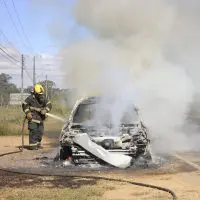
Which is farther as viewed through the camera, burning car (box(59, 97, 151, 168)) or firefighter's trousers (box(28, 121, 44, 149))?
firefighter's trousers (box(28, 121, 44, 149))

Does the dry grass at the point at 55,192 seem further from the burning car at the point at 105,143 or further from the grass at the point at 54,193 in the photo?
the burning car at the point at 105,143

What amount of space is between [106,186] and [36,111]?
645cm

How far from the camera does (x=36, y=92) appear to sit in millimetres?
14039

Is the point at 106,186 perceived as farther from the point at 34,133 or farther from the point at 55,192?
the point at 34,133

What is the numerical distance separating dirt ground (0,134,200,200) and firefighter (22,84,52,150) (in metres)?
4.28

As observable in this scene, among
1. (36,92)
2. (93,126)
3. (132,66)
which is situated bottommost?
(93,126)

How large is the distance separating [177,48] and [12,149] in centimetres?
617

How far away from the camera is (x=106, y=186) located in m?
8.04

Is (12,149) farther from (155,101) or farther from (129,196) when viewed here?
(129,196)

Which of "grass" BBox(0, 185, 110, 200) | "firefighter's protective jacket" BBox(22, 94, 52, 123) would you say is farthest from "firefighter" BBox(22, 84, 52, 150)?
"grass" BBox(0, 185, 110, 200)

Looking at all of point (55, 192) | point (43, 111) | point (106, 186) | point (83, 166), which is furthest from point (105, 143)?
point (43, 111)

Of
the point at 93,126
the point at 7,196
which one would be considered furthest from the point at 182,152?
the point at 7,196

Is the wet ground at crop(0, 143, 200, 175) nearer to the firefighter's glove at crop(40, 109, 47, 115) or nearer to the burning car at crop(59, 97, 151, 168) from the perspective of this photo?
the burning car at crop(59, 97, 151, 168)

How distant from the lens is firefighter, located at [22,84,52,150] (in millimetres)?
14008
